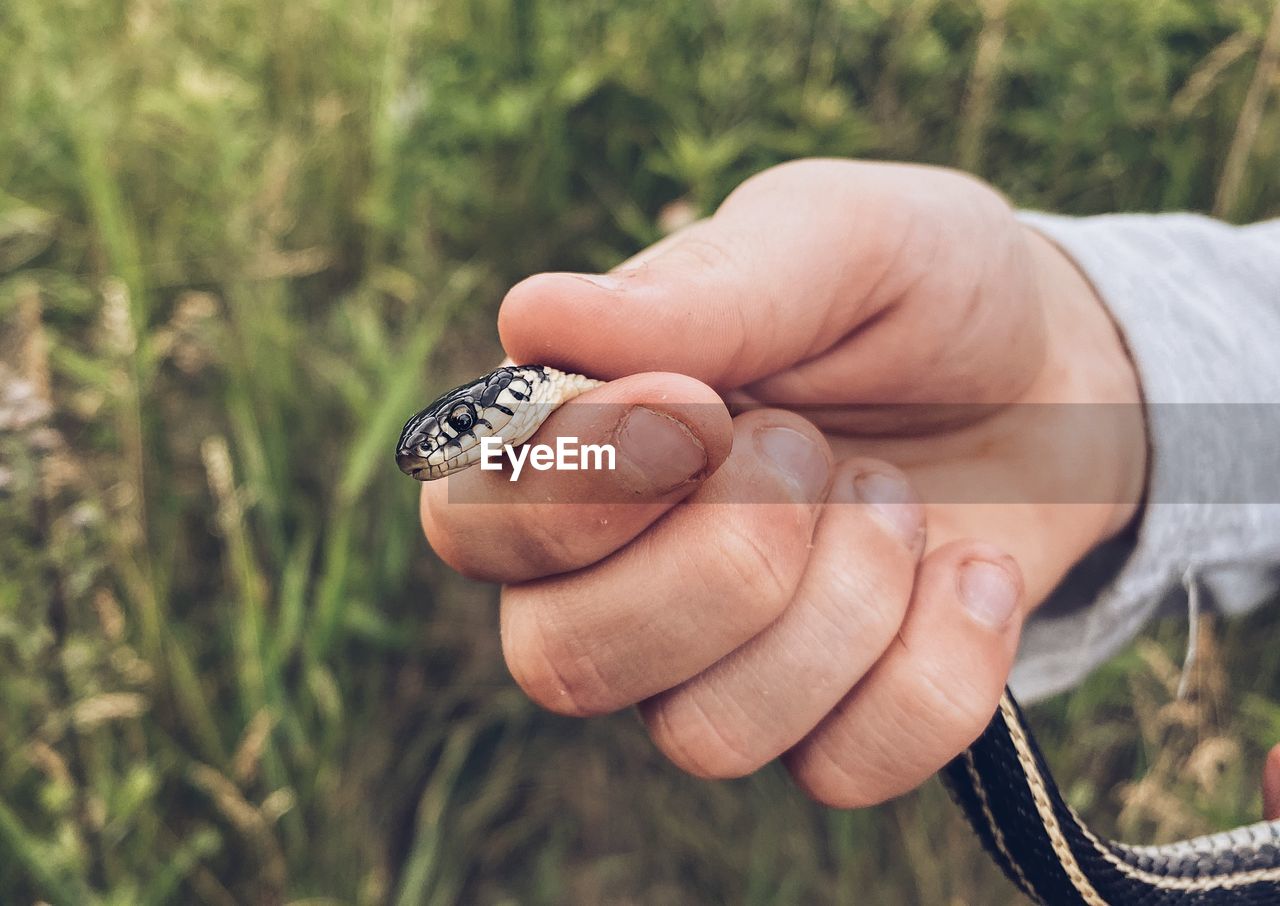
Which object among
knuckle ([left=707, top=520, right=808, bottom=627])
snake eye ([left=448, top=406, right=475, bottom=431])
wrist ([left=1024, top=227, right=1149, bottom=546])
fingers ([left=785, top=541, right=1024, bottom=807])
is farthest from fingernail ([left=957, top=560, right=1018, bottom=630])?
snake eye ([left=448, top=406, right=475, bottom=431])

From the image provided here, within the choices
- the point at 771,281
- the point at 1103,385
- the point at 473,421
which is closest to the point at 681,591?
the point at 473,421

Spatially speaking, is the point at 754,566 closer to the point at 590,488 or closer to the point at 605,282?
the point at 590,488

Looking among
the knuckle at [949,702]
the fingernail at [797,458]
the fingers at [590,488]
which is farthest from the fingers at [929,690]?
the fingers at [590,488]

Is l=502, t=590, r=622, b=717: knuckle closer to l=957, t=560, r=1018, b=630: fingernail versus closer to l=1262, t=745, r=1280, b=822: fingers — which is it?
l=957, t=560, r=1018, b=630: fingernail

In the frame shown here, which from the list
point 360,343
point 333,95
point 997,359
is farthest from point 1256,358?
point 333,95

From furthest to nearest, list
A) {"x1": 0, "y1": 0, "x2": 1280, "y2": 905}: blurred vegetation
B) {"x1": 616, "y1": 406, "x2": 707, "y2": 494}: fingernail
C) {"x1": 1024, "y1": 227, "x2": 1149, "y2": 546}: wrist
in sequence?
{"x1": 1024, "y1": 227, "x2": 1149, "y2": 546}: wrist → {"x1": 0, "y1": 0, "x2": 1280, "y2": 905}: blurred vegetation → {"x1": 616, "y1": 406, "x2": 707, "y2": 494}: fingernail

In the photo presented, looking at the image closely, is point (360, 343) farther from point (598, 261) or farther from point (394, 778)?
point (394, 778)
